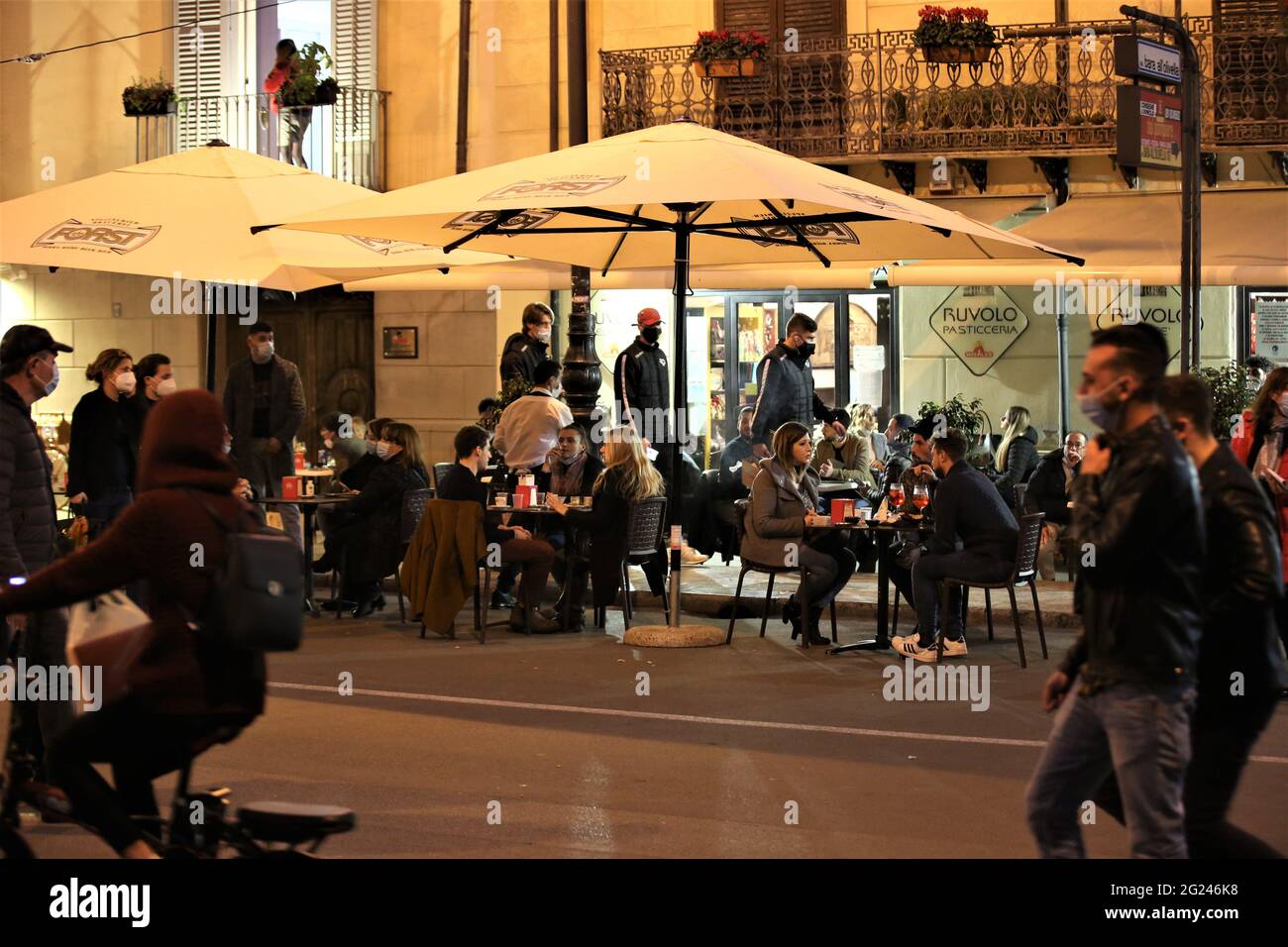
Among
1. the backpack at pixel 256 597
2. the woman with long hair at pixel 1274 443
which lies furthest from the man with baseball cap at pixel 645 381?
the backpack at pixel 256 597

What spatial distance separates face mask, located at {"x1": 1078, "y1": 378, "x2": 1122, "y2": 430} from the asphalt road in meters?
2.28

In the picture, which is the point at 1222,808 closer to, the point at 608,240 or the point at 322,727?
the point at 322,727

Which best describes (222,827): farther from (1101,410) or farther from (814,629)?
(814,629)

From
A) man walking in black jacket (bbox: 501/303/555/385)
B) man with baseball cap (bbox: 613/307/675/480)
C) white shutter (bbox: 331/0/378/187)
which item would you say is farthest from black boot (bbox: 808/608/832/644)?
white shutter (bbox: 331/0/378/187)

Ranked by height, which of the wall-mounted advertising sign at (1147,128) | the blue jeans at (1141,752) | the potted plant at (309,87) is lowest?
the blue jeans at (1141,752)

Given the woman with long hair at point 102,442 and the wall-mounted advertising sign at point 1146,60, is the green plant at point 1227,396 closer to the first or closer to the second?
the wall-mounted advertising sign at point 1146,60

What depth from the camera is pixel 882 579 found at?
37.7ft

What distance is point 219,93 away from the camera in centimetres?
2169

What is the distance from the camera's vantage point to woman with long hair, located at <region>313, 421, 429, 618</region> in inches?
511

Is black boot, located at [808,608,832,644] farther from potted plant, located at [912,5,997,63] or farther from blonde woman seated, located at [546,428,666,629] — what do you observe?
potted plant, located at [912,5,997,63]

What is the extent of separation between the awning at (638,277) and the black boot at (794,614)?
14.6 ft

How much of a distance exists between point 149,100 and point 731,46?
7.67 metres

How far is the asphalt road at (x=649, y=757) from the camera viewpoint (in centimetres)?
680
